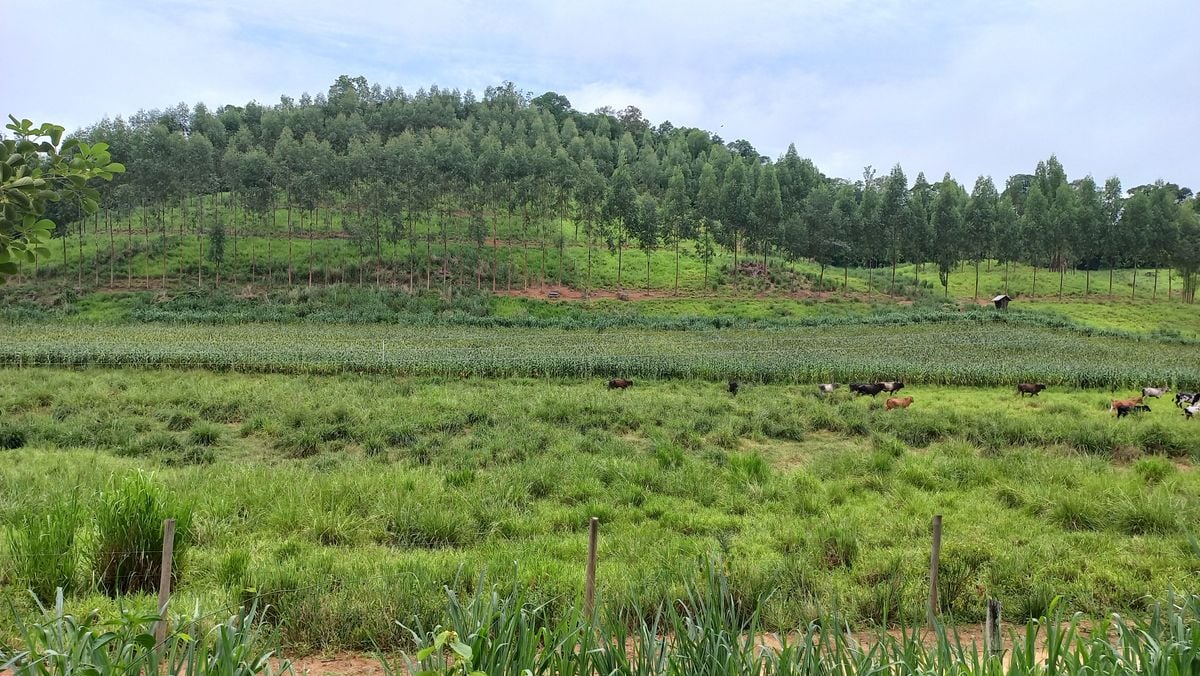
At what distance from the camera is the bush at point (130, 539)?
238 inches

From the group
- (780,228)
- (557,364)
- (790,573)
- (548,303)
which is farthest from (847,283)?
(790,573)

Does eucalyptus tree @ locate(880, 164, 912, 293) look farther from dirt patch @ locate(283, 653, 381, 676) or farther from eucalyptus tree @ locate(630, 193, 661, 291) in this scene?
dirt patch @ locate(283, 653, 381, 676)

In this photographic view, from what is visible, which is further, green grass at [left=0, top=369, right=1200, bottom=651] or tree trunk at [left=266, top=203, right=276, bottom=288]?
tree trunk at [left=266, top=203, right=276, bottom=288]

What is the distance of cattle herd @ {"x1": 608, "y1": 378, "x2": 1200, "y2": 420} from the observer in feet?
56.2

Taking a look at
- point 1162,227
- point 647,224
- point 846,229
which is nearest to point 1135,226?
point 1162,227

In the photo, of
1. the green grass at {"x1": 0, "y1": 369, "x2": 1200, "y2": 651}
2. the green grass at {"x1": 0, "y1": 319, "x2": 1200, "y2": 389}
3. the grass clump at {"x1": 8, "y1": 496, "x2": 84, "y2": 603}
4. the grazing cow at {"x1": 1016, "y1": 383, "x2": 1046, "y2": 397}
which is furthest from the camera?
the green grass at {"x1": 0, "y1": 319, "x2": 1200, "y2": 389}

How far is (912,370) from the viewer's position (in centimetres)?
2334

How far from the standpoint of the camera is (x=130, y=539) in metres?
6.10

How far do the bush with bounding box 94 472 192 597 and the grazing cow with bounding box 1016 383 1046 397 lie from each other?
21009 millimetres

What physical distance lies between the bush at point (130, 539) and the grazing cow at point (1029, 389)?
2101 centimetres

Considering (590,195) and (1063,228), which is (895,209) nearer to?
(1063,228)

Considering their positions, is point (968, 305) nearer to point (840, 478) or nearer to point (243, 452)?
point (840, 478)

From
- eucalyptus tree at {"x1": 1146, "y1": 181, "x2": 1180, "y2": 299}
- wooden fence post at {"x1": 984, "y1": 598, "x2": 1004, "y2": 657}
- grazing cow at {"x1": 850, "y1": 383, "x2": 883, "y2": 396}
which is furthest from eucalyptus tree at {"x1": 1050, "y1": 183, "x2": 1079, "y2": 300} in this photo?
wooden fence post at {"x1": 984, "y1": 598, "x2": 1004, "y2": 657}

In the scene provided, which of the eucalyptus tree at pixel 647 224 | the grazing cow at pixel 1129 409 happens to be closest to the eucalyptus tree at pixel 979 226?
the eucalyptus tree at pixel 647 224
